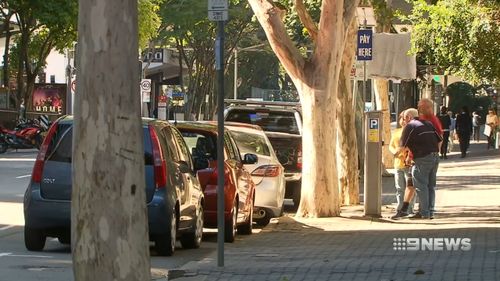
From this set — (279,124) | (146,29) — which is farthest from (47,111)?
(279,124)

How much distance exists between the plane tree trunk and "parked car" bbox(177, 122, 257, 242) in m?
1.28

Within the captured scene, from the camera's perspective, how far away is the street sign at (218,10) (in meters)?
10.8

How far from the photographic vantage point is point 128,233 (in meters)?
5.91

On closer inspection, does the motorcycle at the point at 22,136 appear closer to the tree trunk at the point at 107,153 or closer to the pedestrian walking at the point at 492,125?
the pedestrian walking at the point at 492,125

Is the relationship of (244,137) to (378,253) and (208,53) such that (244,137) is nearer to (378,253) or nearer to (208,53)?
(378,253)

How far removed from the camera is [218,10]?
35.6 feet

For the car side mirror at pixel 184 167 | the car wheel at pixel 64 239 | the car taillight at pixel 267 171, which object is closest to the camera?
the car wheel at pixel 64 239

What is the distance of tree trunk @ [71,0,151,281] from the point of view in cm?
588

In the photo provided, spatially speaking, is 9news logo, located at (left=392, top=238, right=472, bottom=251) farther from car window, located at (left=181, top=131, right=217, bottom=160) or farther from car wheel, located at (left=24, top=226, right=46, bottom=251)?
car wheel, located at (left=24, top=226, right=46, bottom=251)

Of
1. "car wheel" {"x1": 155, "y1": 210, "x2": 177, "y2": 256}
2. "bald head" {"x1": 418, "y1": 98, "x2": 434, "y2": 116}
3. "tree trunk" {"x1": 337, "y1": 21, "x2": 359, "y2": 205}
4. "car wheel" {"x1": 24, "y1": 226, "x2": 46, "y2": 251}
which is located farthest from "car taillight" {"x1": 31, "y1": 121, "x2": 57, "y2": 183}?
"tree trunk" {"x1": 337, "y1": 21, "x2": 359, "y2": 205}

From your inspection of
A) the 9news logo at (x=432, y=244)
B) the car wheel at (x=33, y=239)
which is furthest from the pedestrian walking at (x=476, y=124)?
the car wheel at (x=33, y=239)

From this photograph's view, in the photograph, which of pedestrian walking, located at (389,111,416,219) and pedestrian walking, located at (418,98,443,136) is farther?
pedestrian walking, located at (389,111,416,219)

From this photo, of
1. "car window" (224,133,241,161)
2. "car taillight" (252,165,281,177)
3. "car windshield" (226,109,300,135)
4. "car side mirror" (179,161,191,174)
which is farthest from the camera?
"car windshield" (226,109,300,135)

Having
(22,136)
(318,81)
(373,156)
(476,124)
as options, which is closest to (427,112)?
(373,156)
